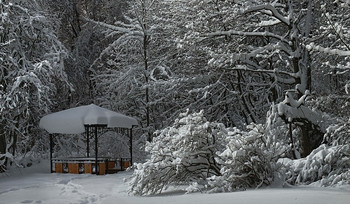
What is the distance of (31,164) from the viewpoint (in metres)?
21.9

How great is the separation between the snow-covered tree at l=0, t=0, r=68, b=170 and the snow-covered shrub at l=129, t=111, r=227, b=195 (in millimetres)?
7561

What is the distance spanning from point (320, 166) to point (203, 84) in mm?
11342

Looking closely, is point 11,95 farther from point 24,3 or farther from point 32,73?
point 24,3

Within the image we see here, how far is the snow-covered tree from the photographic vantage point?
18078 mm

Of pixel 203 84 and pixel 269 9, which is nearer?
pixel 269 9

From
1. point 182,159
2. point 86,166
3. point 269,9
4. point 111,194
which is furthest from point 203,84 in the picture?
point 182,159

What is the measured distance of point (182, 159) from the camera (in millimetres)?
11086

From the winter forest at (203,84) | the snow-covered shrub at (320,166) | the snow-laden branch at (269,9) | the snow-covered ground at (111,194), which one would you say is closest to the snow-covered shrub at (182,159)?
the winter forest at (203,84)

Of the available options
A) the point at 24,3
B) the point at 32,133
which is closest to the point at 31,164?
the point at 32,133

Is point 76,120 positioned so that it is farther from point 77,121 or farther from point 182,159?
point 182,159

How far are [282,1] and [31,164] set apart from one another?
12057 mm

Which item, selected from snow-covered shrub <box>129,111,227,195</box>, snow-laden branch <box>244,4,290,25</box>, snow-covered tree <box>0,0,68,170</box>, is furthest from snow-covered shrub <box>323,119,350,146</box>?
snow-covered tree <box>0,0,68,170</box>

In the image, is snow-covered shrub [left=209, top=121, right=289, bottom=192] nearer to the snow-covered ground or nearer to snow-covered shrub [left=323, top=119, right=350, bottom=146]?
the snow-covered ground

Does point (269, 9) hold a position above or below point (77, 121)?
above
